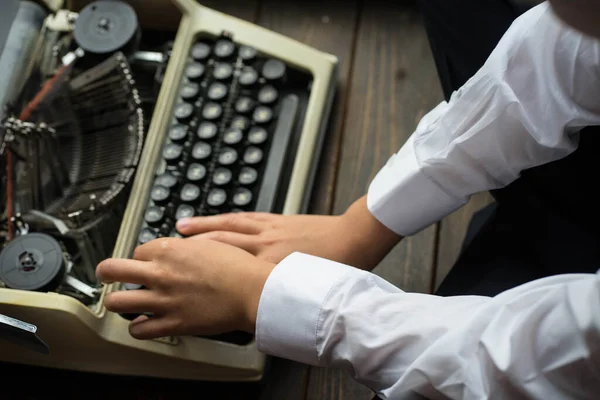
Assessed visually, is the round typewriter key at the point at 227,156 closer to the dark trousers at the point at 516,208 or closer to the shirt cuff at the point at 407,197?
the shirt cuff at the point at 407,197

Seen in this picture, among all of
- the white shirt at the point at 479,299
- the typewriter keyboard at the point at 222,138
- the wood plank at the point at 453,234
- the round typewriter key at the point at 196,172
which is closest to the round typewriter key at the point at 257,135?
the typewriter keyboard at the point at 222,138

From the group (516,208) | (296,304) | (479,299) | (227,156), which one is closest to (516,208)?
(516,208)

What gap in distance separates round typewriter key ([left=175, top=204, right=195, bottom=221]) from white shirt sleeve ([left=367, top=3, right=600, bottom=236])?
1.21 ft

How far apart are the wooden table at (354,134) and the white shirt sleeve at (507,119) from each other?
384 millimetres

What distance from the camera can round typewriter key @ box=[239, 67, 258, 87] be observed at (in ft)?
4.70

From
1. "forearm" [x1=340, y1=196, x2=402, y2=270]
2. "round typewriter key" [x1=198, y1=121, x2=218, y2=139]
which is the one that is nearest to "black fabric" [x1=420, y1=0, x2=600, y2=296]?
"forearm" [x1=340, y1=196, x2=402, y2=270]

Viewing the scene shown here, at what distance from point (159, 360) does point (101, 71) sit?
1.78ft

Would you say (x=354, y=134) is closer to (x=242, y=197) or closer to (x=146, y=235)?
(x=242, y=197)

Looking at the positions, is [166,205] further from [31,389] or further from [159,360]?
[31,389]

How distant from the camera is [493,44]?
1214 mm

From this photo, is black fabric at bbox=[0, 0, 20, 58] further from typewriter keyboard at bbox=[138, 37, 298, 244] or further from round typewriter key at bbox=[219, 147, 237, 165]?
round typewriter key at bbox=[219, 147, 237, 165]

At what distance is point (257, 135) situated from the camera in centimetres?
139

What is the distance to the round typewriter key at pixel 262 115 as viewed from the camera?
1.41 m

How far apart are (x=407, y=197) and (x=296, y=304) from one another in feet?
0.94
